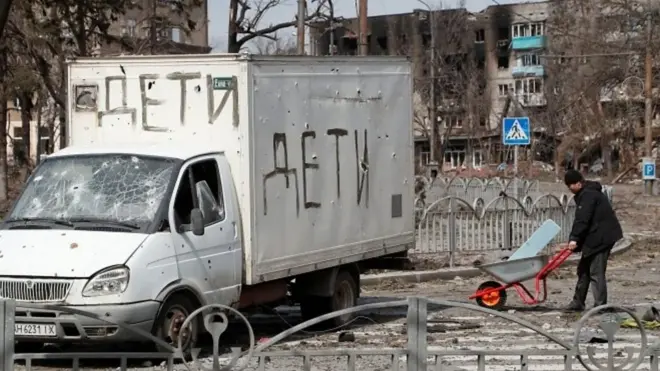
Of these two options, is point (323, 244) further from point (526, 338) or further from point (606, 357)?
point (606, 357)

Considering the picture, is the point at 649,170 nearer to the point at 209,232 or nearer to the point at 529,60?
the point at 209,232

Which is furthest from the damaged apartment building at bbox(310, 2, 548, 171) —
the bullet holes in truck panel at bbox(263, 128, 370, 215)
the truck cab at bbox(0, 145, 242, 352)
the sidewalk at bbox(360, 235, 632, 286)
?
the truck cab at bbox(0, 145, 242, 352)

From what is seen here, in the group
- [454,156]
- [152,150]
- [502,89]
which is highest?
[502,89]

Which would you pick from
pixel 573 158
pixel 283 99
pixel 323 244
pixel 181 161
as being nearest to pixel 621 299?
pixel 323 244

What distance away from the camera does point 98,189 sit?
10.5m

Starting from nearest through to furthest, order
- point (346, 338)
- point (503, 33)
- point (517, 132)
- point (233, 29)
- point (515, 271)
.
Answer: point (346, 338), point (515, 271), point (517, 132), point (233, 29), point (503, 33)

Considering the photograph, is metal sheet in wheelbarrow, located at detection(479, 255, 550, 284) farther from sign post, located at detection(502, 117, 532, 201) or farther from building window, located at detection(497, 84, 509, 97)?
building window, located at detection(497, 84, 509, 97)

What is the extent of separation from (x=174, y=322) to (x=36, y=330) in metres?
1.22

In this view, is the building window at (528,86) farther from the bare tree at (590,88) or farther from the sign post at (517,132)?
the sign post at (517,132)

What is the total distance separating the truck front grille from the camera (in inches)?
374

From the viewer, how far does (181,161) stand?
35.2ft

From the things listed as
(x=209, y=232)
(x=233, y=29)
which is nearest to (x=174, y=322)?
(x=209, y=232)

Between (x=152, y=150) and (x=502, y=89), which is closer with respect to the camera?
(x=152, y=150)

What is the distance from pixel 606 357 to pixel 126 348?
4.97 metres
